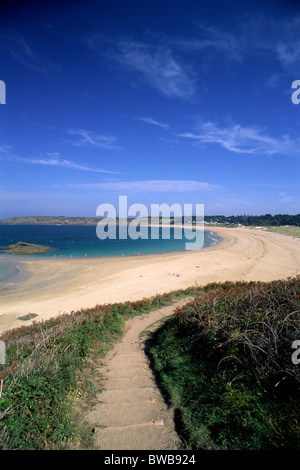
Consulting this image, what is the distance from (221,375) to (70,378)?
3371 mm

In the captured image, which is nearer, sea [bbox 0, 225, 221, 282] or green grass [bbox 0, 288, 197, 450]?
green grass [bbox 0, 288, 197, 450]

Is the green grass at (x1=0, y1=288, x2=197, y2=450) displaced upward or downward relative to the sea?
upward

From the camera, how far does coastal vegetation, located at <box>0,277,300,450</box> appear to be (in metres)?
3.60

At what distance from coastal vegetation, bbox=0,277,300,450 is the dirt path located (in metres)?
0.25

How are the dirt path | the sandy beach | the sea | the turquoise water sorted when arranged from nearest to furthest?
the dirt path
the sandy beach
the turquoise water
the sea

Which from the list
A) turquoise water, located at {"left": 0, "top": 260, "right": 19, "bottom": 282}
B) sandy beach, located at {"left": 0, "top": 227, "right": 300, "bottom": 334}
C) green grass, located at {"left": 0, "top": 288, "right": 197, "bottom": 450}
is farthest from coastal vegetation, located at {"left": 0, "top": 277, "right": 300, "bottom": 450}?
turquoise water, located at {"left": 0, "top": 260, "right": 19, "bottom": 282}

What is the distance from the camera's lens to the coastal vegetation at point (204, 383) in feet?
11.8

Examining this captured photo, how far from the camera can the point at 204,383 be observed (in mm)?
4918

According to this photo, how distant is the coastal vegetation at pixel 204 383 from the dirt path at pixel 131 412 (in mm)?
248

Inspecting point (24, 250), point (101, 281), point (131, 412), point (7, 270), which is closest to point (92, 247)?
point (24, 250)

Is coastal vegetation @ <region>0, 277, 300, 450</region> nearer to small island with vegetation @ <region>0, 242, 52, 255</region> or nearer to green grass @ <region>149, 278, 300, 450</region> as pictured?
green grass @ <region>149, 278, 300, 450</region>

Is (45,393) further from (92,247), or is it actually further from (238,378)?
(92,247)

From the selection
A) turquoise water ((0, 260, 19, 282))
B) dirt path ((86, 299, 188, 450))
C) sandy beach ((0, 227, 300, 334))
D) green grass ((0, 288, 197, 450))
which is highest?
green grass ((0, 288, 197, 450))

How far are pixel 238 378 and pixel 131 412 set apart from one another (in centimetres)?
232
